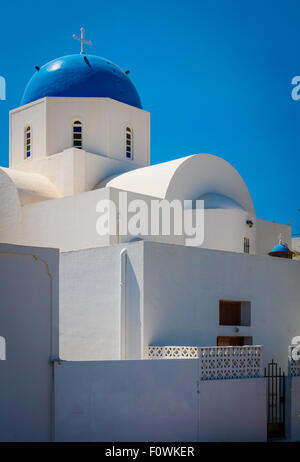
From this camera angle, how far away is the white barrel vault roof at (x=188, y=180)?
627 inches

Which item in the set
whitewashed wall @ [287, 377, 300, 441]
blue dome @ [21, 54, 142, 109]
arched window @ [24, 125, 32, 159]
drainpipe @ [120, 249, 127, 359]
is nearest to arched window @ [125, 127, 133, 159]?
blue dome @ [21, 54, 142, 109]

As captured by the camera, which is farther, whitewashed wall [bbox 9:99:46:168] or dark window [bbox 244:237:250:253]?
whitewashed wall [bbox 9:99:46:168]

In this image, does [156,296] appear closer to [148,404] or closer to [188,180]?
[148,404]

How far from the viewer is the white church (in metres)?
9.49

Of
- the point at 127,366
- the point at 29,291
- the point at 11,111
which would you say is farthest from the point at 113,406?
the point at 11,111

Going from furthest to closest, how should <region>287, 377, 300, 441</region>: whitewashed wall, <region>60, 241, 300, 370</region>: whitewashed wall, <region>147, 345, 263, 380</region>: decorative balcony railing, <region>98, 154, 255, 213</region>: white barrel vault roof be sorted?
<region>98, 154, 255, 213</region>: white barrel vault roof < <region>60, 241, 300, 370</region>: whitewashed wall < <region>287, 377, 300, 441</region>: whitewashed wall < <region>147, 345, 263, 380</region>: decorative balcony railing

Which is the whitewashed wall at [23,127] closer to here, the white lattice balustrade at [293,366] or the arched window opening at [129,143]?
the arched window opening at [129,143]

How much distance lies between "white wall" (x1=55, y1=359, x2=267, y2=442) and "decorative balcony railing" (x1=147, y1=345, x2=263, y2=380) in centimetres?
17

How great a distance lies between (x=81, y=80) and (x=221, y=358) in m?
10.7

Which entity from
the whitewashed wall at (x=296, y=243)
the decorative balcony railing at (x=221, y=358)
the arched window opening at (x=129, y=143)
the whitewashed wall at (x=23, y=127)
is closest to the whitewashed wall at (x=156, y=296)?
the decorative balcony railing at (x=221, y=358)

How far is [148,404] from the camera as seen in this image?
10.1 meters

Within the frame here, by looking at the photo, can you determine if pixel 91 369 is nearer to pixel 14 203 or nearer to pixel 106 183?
pixel 14 203

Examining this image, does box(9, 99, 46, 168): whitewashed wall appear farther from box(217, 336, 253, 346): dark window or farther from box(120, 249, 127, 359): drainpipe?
box(217, 336, 253, 346): dark window

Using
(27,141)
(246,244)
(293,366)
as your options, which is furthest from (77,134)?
(293,366)
